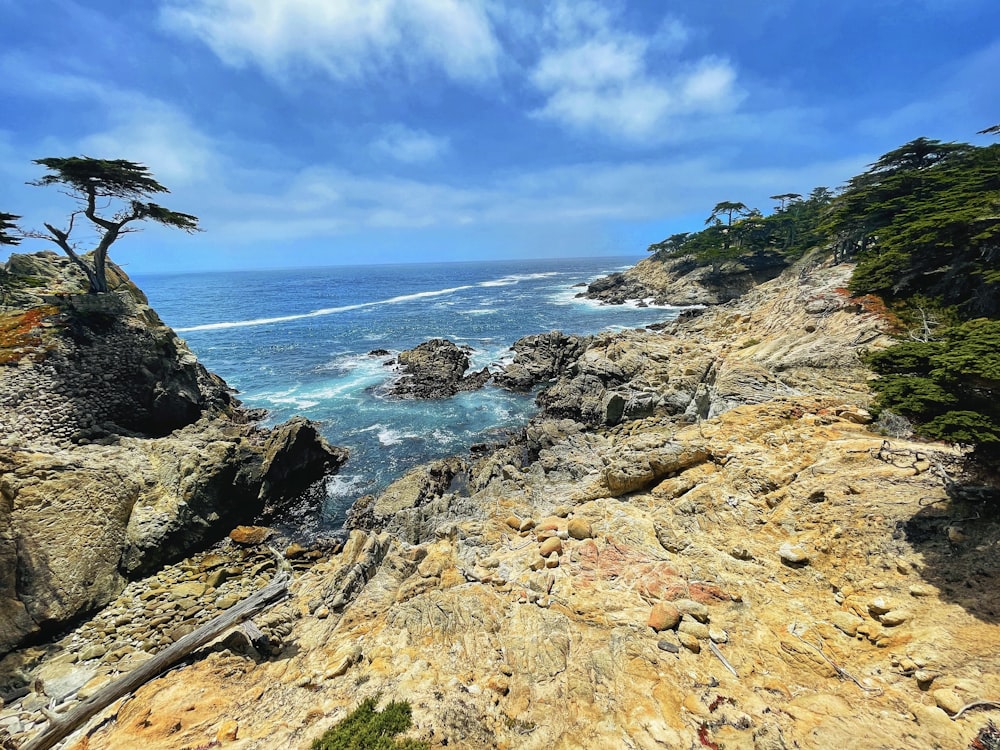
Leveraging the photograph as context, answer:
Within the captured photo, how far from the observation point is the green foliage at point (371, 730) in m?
5.10

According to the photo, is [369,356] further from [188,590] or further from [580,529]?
[580,529]

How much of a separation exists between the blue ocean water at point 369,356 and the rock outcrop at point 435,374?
1520mm

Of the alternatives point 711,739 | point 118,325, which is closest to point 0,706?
point 711,739

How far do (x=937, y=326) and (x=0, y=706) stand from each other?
33700 mm

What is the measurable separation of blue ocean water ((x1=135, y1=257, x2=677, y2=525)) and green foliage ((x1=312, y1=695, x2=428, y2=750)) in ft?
47.2

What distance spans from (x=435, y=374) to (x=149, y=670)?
2952 centimetres

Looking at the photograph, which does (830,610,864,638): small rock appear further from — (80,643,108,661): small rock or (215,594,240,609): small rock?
(80,643,108,661): small rock

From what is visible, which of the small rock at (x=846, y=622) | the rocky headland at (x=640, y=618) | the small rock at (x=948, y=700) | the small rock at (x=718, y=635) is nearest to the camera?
the small rock at (x=948, y=700)

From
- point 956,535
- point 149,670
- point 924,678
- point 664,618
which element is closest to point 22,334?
point 149,670

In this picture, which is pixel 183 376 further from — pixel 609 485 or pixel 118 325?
pixel 609 485

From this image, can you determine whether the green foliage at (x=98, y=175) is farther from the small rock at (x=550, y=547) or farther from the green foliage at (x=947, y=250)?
the green foliage at (x=947, y=250)

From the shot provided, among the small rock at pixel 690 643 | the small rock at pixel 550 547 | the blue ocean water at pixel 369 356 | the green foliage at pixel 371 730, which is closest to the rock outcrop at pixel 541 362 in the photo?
the blue ocean water at pixel 369 356

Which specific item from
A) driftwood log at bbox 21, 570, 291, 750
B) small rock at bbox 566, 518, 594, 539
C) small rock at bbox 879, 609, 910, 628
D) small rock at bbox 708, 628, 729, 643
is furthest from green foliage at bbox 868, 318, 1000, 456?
driftwood log at bbox 21, 570, 291, 750

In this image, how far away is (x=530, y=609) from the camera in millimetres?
7812
